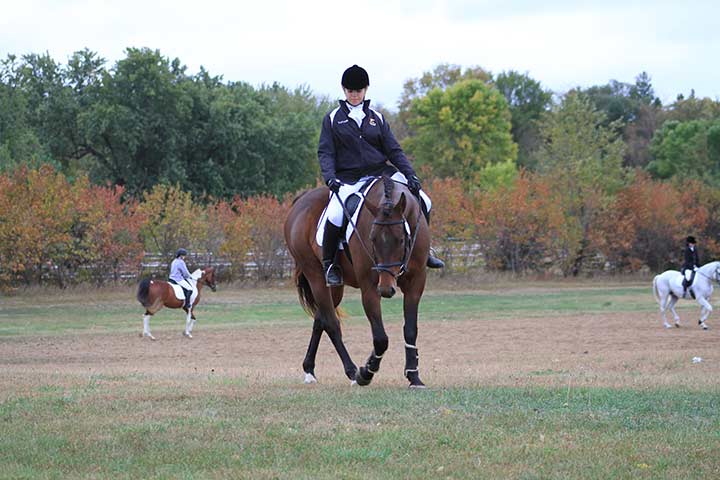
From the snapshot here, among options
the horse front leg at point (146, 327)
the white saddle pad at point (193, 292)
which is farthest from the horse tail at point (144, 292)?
the white saddle pad at point (193, 292)

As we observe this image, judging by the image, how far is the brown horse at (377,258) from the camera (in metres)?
10.3

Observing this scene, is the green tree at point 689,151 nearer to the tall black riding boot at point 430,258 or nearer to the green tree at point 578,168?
the green tree at point 578,168

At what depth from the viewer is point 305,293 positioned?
13125 millimetres

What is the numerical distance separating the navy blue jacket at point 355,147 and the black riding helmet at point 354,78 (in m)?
0.22

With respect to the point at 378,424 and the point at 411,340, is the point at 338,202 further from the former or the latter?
the point at 378,424

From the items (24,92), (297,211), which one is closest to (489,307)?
(297,211)

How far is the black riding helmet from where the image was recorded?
37.7 feet

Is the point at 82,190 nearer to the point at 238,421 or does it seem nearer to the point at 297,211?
the point at 297,211

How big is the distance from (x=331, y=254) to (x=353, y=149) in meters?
1.21

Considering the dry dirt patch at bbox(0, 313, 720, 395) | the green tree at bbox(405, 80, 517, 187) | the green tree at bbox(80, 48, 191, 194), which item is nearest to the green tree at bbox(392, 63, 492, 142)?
the green tree at bbox(405, 80, 517, 187)

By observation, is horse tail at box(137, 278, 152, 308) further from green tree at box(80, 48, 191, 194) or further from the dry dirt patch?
A: green tree at box(80, 48, 191, 194)

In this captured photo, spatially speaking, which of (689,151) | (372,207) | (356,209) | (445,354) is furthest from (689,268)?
(689,151)

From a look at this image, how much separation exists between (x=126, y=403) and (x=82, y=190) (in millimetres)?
33638

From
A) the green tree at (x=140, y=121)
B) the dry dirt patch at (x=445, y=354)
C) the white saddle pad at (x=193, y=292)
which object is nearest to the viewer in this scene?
the dry dirt patch at (x=445, y=354)
